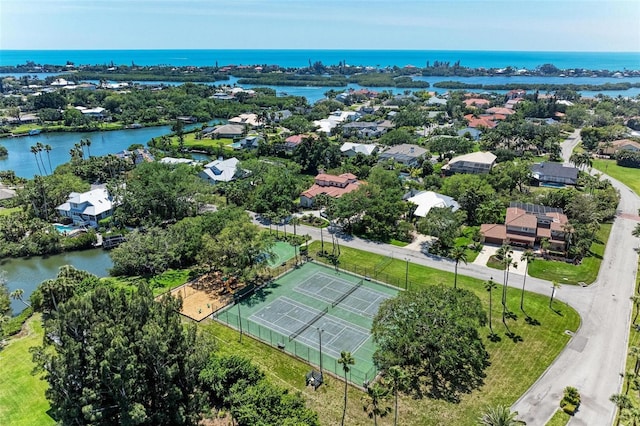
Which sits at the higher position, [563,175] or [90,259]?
[563,175]

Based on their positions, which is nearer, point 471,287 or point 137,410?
point 137,410

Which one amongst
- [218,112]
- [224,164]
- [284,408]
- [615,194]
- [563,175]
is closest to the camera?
[284,408]

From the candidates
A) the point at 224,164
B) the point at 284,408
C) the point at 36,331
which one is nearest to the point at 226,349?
the point at 284,408

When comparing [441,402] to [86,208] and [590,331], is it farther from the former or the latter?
[86,208]

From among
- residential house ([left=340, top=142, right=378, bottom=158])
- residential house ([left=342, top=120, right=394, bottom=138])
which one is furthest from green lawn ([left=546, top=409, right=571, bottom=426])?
residential house ([left=342, top=120, right=394, bottom=138])

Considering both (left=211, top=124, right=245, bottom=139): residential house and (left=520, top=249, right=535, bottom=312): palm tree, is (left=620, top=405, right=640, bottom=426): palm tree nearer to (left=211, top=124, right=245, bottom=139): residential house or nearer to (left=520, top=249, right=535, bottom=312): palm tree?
(left=520, top=249, right=535, bottom=312): palm tree

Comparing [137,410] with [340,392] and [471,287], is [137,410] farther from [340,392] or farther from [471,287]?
[471,287]

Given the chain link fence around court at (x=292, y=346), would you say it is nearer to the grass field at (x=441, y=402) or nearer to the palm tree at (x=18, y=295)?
the grass field at (x=441, y=402)

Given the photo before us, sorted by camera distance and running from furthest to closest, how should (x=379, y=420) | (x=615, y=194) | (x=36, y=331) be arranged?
(x=615, y=194), (x=36, y=331), (x=379, y=420)

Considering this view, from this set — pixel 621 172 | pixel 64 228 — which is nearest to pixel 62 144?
pixel 64 228
